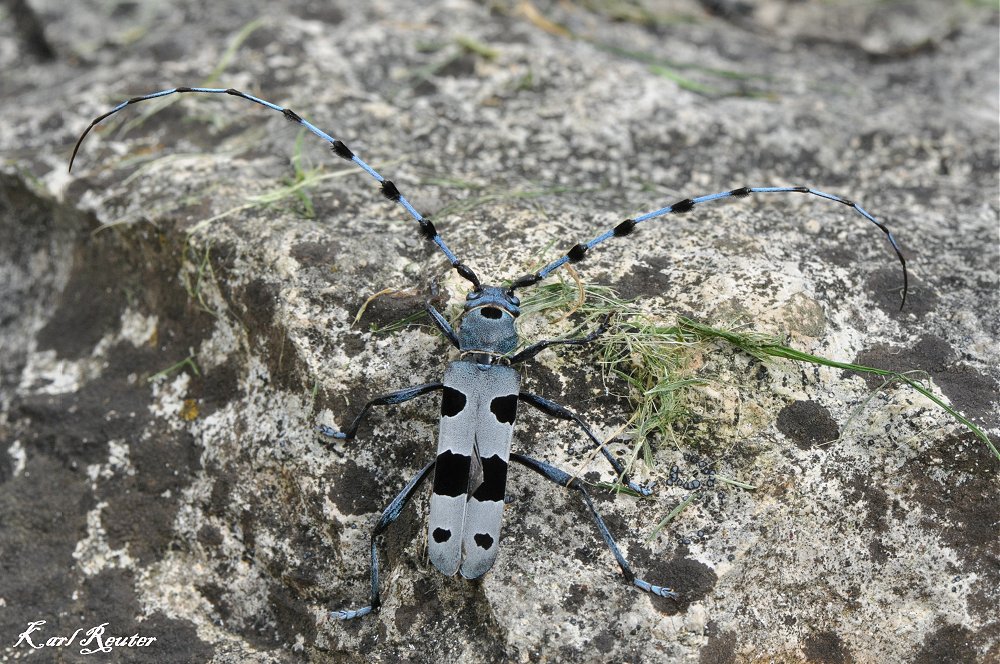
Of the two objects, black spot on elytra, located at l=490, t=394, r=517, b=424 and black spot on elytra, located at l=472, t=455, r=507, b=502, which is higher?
black spot on elytra, located at l=490, t=394, r=517, b=424

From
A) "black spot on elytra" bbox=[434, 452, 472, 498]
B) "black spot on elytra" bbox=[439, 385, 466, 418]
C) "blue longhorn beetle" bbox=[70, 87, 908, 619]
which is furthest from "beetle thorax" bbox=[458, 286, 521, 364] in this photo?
"black spot on elytra" bbox=[434, 452, 472, 498]

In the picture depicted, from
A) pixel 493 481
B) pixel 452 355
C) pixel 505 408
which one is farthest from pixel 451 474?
pixel 452 355

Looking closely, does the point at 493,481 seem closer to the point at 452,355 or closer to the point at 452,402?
the point at 452,402

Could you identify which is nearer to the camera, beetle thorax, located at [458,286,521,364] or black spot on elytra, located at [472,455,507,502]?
black spot on elytra, located at [472,455,507,502]

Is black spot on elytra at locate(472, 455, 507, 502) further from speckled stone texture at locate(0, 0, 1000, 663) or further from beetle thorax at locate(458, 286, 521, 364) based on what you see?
Result: beetle thorax at locate(458, 286, 521, 364)

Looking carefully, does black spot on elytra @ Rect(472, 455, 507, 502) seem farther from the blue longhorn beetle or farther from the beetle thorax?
the beetle thorax

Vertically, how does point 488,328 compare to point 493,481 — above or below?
above

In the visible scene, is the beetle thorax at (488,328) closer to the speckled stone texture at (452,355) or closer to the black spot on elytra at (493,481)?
the speckled stone texture at (452,355)

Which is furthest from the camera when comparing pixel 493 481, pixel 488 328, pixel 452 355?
pixel 452 355
